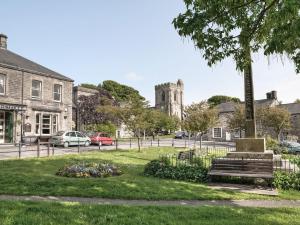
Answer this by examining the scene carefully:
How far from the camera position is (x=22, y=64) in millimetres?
30938

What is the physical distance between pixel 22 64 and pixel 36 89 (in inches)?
113

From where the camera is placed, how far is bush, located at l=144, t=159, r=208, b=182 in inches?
481

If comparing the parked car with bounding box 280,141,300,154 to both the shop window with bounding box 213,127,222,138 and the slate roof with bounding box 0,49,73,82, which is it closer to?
the slate roof with bounding box 0,49,73,82

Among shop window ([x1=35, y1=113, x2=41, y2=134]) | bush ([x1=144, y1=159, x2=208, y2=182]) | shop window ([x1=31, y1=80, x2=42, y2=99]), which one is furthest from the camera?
shop window ([x1=35, y1=113, x2=41, y2=134])

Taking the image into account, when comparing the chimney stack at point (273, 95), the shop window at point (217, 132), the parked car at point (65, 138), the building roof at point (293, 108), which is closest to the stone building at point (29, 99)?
the parked car at point (65, 138)

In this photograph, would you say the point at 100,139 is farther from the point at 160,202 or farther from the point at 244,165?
the point at 160,202

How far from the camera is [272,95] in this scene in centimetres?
5759

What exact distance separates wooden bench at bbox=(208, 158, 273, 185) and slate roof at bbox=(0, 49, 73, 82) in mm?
23343

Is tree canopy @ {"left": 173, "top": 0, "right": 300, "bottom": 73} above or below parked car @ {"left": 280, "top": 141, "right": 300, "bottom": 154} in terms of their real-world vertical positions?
above

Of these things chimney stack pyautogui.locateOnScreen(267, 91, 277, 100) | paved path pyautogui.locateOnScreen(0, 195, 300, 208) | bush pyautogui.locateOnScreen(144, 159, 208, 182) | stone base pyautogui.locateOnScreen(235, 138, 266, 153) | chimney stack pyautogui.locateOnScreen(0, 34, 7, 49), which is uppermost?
chimney stack pyautogui.locateOnScreen(0, 34, 7, 49)

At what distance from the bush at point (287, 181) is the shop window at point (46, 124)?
26.1m

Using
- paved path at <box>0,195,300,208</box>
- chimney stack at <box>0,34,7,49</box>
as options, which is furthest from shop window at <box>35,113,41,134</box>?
paved path at <box>0,195,300,208</box>

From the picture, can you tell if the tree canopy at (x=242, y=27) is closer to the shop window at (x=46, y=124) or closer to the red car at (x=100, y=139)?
the red car at (x=100, y=139)

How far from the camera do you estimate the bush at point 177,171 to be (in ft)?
40.1
